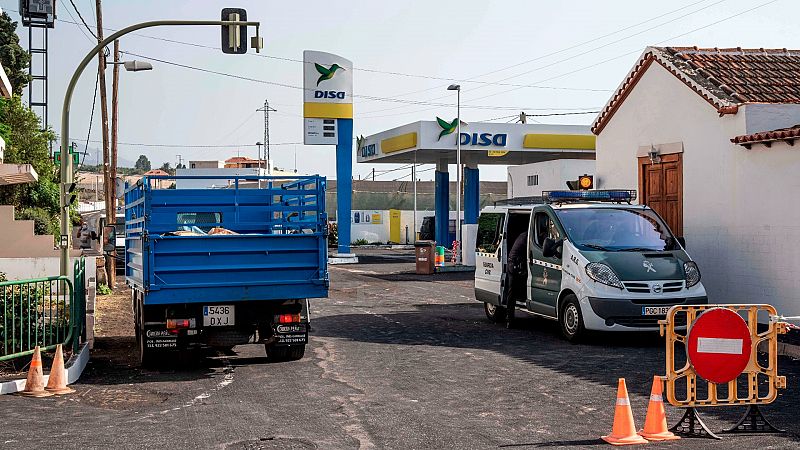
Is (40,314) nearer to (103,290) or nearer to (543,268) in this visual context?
(543,268)

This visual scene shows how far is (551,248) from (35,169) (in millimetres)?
31876

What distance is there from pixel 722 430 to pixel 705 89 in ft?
34.1

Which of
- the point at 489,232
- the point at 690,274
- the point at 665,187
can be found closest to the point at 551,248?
the point at 690,274

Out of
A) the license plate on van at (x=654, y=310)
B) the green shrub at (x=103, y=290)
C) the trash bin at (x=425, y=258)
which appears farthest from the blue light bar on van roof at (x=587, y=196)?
the trash bin at (x=425, y=258)

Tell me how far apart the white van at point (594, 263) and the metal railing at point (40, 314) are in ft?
22.7

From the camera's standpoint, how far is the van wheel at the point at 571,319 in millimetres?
13988

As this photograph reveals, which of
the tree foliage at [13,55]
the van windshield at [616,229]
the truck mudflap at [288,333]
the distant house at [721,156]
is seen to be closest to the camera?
the truck mudflap at [288,333]

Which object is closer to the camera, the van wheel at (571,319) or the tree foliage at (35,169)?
the van wheel at (571,319)

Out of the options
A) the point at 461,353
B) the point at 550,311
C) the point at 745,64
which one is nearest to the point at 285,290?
the point at 461,353

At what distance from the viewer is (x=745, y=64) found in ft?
63.2

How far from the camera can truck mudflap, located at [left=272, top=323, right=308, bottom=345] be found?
11.8 meters

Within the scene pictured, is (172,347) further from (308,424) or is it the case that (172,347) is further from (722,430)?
(722,430)

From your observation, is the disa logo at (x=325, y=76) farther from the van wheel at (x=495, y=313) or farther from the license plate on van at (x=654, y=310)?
the license plate on van at (x=654, y=310)

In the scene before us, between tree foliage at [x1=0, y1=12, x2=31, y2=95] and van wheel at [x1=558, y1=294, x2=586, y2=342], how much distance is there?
5178cm
